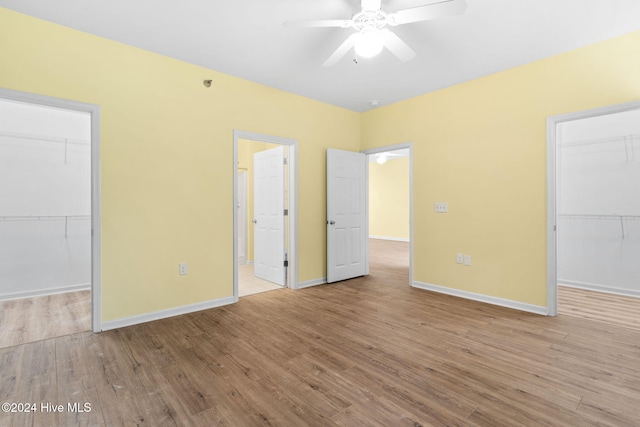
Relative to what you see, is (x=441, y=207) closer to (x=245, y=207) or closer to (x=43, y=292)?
(x=245, y=207)

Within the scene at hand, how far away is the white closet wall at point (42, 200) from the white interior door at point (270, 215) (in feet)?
8.03

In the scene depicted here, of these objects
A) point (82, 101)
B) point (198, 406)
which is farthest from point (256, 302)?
point (82, 101)

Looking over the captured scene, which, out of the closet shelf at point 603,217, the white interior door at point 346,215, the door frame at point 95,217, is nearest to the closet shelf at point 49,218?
the door frame at point 95,217

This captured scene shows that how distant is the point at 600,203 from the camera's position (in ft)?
14.1

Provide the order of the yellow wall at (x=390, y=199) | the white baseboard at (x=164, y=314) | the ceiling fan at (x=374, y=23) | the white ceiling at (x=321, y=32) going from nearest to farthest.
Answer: the ceiling fan at (x=374, y=23)
the white ceiling at (x=321, y=32)
the white baseboard at (x=164, y=314)
the yellow wall at (x=390, y=199)

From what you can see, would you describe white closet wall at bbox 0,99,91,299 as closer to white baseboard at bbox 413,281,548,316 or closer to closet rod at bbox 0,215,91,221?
closet rod at bbox 0,215,91,221

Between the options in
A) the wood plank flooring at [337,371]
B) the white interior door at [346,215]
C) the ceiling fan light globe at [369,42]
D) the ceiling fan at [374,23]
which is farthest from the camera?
the white interior door at [346,215]

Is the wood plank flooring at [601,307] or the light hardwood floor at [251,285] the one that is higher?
the light hardwood floor at [251,285]

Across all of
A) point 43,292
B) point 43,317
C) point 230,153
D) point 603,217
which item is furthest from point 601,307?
point 43,292

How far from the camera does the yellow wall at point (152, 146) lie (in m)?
2.68

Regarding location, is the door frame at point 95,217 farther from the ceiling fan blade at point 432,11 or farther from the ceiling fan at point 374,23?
the ceiling fan blade at point 432,11

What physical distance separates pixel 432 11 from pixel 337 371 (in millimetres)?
2499

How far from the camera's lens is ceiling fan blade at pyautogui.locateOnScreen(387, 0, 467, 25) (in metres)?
1.87

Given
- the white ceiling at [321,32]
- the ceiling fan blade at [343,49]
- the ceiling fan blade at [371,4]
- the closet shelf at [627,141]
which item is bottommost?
the closet shelf at [627,141]
